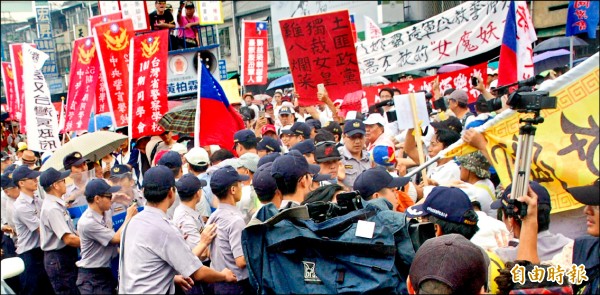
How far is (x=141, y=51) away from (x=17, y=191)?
2699 millimetres

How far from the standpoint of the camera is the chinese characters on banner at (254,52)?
1653cm

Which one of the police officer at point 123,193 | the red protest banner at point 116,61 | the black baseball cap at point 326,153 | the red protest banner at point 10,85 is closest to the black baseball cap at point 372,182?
the black baseball cap at point 326,153

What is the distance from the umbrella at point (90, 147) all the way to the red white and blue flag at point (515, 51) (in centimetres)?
521

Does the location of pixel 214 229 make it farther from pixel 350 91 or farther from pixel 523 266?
pixel 350 91

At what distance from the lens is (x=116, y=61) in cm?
1001

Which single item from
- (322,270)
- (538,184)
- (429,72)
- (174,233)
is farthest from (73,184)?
(429,72)

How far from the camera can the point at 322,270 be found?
348 centimetres

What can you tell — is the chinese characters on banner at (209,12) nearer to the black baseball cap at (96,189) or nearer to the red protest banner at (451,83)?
the red protest banner at (451,83)

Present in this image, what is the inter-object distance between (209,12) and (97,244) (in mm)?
11978

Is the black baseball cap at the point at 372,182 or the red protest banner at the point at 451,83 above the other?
the red protest banner at the point at 451,83

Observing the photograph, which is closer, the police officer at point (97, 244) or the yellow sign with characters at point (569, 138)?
the yellow sign with characters at point (569, 138)

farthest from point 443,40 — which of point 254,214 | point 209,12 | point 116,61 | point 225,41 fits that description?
point 225,41

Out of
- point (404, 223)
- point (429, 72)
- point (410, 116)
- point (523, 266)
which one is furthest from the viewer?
point (429, 72)

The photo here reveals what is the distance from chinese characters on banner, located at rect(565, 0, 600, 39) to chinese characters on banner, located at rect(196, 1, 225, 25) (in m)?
9.93
